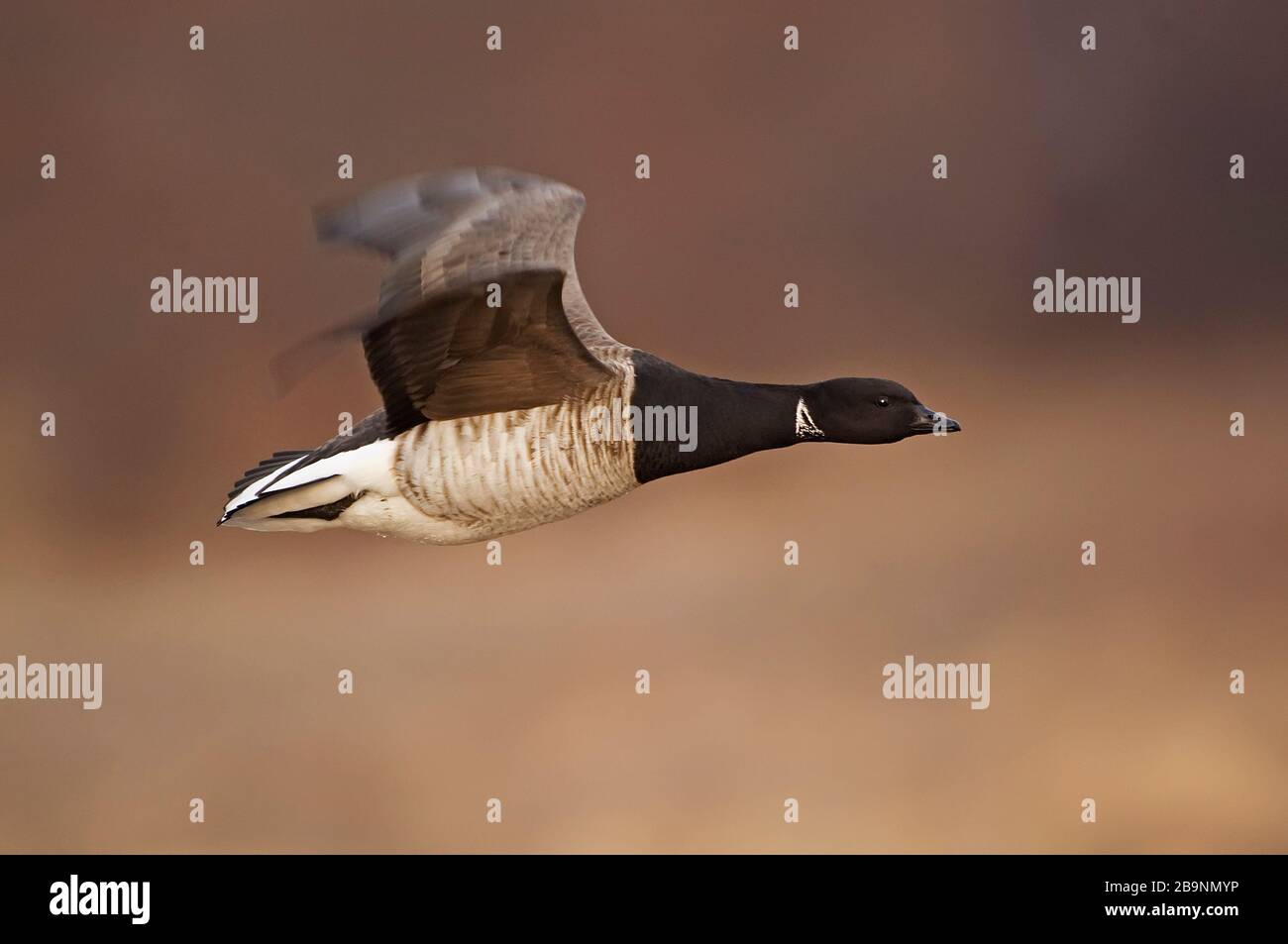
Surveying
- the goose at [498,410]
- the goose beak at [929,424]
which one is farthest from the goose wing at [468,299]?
the goose beak at [929,424]

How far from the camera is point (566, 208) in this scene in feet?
7.29

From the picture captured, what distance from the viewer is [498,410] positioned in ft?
6.73

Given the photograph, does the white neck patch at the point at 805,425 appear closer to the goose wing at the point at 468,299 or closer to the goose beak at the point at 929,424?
the goose beak at the point at 929,424

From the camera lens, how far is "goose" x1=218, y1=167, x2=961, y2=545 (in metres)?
1.95

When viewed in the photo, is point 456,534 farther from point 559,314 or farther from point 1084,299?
point 1084,299

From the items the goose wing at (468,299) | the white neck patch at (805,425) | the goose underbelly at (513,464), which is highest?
the goose wing at (468,299)

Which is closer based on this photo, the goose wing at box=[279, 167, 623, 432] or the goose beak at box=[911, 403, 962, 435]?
the goose wing at box=[279, 167, 623, 432]

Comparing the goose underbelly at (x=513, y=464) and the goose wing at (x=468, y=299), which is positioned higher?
the goose wing at (x=468, y=299)

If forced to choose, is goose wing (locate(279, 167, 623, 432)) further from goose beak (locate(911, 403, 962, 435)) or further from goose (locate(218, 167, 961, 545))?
goose beak (locate(911, 403, 962, 435))

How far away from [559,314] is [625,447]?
0.25 meters

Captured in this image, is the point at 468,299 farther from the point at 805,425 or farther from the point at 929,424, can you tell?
the point at 929,424

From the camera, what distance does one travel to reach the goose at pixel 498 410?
1.95m

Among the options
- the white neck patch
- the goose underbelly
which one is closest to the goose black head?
the white neck patch

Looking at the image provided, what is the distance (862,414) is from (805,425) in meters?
0.10
